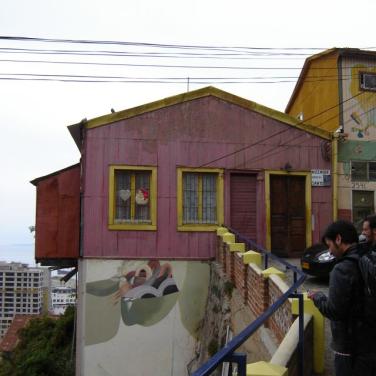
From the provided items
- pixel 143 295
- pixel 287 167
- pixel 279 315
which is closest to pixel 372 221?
pixel 279 315

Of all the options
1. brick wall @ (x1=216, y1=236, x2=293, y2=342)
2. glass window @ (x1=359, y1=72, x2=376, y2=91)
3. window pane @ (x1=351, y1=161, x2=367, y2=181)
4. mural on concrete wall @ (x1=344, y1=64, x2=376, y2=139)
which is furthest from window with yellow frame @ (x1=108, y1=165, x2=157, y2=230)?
glass window @ (x1=359, y1=72, x2=376, y2=91)

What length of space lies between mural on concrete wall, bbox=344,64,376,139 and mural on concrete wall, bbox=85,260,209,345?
6.82 meters

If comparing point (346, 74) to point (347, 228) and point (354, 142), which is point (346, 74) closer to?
point (354, 142)

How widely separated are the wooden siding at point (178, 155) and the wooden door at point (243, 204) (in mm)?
208

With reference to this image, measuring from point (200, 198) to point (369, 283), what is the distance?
36.3 ft

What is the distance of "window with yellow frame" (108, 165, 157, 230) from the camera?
13.8m

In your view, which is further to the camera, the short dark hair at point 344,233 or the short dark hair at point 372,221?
the short dark hair at point 372,221

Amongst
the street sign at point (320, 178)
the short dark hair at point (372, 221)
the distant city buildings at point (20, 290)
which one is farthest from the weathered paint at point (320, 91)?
the distant city buildings at point (20, 290)

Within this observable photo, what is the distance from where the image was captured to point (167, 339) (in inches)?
527

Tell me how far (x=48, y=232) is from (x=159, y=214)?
318cm

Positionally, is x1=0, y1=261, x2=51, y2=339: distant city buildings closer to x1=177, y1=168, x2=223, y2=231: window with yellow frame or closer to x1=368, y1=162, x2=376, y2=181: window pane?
x1=177, y1=168, x2=223, y2=231: window with yellow frame

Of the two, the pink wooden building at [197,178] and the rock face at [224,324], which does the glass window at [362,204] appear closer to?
the pink wooden building at [197,178]

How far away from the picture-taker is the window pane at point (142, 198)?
548 inches

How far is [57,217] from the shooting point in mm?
14164
